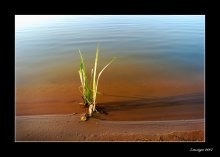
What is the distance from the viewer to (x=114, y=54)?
307 centimetres

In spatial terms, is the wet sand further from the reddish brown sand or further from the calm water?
the calm water

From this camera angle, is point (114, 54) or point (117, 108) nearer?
point (117, 108)

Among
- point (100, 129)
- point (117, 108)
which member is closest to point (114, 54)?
point (117, 108)

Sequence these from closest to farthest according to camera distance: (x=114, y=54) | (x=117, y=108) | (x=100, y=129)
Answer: (x=100, y=129) → (x=117, y=108) → (x=114, y=54)

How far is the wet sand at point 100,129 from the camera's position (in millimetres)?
2369

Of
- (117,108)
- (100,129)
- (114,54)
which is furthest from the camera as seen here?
(114,54)

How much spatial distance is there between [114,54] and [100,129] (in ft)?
2.92

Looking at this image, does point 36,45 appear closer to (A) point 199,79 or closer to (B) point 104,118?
(B) point 104,118

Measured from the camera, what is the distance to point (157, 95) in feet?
8.97

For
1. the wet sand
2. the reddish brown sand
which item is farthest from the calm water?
the wet sand

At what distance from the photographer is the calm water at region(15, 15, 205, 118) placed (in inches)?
109

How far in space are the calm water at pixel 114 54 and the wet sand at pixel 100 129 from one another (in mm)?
243

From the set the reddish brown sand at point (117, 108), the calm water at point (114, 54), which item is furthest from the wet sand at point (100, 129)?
the calm water at point (114, 54)

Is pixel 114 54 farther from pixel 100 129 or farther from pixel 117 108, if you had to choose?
pixel 100 129
